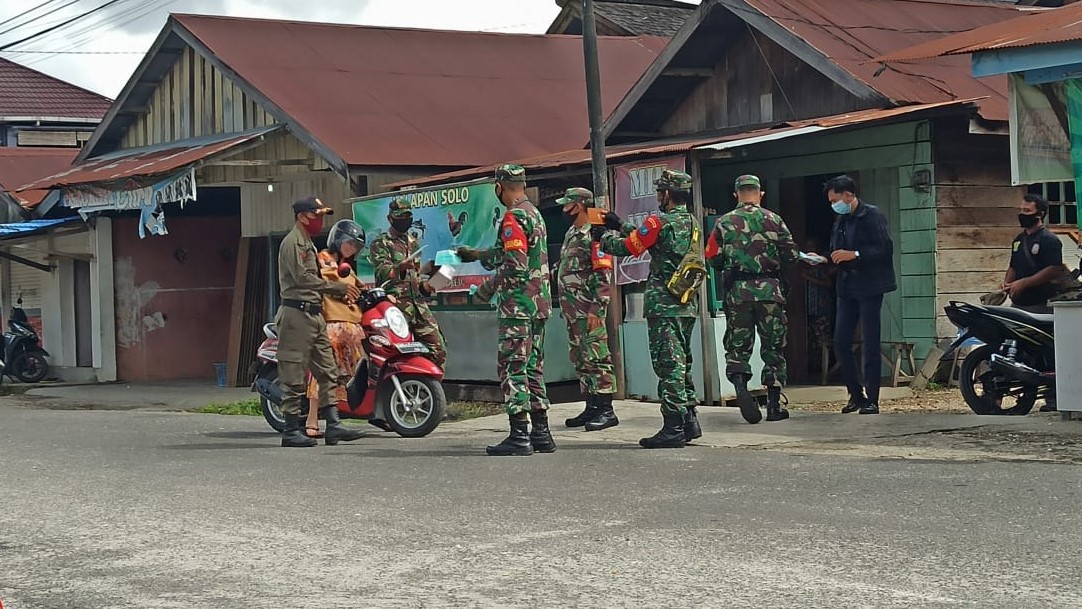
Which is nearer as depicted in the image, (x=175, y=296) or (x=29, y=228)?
(x=29, y=228)

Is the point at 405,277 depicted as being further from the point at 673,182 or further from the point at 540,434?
the point at 673,182

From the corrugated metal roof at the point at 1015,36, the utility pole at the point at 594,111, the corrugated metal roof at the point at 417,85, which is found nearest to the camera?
the corrugated metal roof at the point at 1015,36

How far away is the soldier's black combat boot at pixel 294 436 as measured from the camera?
1075cm

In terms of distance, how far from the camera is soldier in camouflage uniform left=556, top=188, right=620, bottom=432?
11508 mm

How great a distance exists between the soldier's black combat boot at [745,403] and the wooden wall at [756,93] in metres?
3.93

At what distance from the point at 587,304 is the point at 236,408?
5702 mm

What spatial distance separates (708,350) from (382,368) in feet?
10.3

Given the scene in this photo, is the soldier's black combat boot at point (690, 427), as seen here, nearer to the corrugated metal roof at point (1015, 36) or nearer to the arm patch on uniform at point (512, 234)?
the arm patch on uniform at point (512, 234)

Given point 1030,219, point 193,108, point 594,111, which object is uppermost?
point 193,108

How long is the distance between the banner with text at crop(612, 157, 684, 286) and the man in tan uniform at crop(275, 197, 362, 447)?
341 centimetres

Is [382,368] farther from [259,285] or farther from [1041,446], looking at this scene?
[259,285]

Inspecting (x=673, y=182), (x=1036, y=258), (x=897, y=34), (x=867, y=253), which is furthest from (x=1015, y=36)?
(x=897, y=34)

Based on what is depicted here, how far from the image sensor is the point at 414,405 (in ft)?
36.9

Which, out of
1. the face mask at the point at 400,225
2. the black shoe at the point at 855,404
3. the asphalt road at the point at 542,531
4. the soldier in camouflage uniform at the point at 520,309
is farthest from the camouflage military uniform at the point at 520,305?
the black shoe at the point at 855,404
